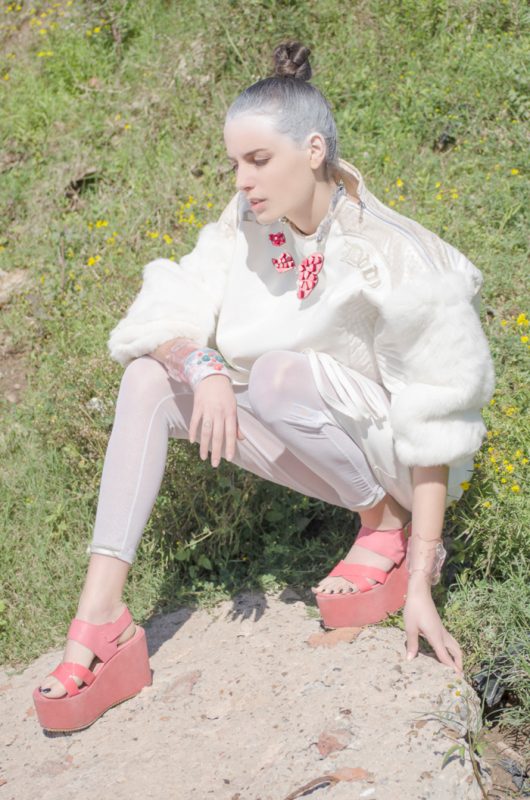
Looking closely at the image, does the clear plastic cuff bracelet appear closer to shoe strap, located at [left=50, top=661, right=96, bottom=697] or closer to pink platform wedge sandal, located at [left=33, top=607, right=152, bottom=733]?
pink platform wedge sandal, located at [left=33, top=607, right=152, bottom=733]

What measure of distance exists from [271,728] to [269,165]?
149 cm

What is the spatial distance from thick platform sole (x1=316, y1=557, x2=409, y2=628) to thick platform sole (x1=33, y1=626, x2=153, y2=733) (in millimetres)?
533

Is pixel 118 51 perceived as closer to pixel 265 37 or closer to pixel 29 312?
pixel 265 37

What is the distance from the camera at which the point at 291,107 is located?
103 inches

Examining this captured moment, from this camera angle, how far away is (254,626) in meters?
3.02

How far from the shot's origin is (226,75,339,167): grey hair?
261 centimetres

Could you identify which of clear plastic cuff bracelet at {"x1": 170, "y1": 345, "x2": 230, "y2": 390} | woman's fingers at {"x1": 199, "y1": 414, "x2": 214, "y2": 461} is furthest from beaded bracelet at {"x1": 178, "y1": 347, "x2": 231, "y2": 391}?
woman's fingers at {"x1": 199, "y1": 414, "x2": 214, "y2": 461}

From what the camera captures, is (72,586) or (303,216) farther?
(72,586)

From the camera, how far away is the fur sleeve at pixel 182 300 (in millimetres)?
2857

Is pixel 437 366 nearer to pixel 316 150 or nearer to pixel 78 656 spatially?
pixel 316 150

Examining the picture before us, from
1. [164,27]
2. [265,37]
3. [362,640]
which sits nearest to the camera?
[362,640]

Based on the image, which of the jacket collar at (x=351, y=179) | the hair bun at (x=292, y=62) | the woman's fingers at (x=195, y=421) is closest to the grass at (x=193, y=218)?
the woman's fingers at (x=195, y=421)

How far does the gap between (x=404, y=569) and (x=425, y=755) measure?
0.58m

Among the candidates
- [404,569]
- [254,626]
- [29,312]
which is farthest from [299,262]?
[29,312]
